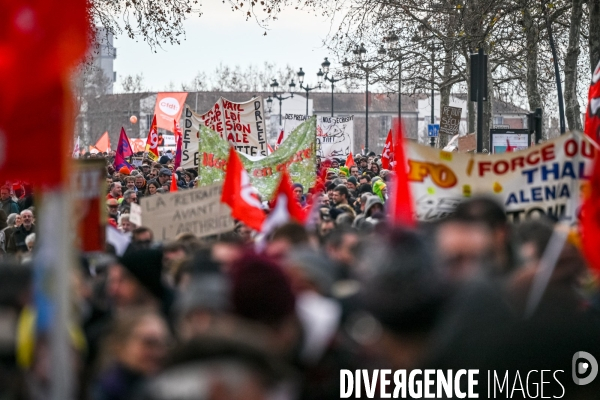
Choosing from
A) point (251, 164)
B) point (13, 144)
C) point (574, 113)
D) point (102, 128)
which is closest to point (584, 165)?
point (13, 144)

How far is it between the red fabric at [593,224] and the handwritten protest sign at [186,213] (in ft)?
13.2

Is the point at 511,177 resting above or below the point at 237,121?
below

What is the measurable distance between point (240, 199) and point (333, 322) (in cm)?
483

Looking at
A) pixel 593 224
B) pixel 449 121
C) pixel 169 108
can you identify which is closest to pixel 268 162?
pixel 593 224

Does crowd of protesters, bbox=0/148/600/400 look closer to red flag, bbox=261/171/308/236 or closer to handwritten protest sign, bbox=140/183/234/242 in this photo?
red flag, bbox=261/171/308/236

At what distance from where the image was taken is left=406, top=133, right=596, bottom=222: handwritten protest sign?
26.1 feet

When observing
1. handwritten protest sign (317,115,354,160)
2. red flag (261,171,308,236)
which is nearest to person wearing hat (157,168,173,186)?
red flag (261,171,308,236)

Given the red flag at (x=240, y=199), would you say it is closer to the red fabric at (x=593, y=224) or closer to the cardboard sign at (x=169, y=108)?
the red fabric at (x=593, y=224)

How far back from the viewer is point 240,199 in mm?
9195

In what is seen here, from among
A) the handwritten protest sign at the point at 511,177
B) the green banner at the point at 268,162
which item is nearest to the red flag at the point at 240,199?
the handwritten protest sign at the point at 511,177

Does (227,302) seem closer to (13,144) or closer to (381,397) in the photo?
(381,397)

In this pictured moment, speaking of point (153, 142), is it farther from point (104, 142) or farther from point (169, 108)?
point (104, 142)

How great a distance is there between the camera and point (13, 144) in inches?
151

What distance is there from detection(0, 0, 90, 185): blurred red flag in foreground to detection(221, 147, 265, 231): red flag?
5236 mm
